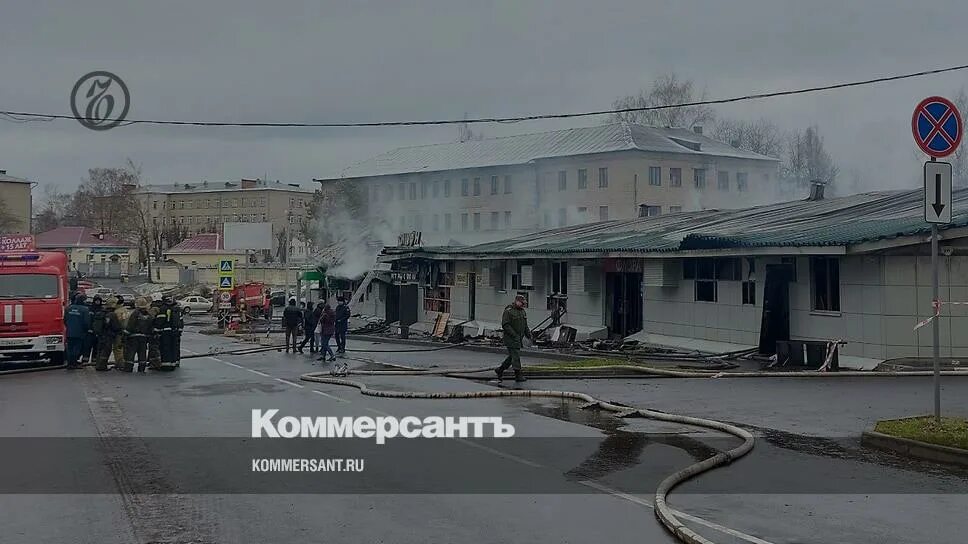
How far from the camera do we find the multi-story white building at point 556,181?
250 feet

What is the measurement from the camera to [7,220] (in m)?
94.7

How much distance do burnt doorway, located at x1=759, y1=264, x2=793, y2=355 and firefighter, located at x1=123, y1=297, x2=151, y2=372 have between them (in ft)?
48.2

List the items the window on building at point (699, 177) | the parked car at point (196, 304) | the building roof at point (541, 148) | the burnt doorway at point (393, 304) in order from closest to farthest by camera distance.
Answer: the burnt doorway at point (393, 304)
the parked car at point (196, 304)
the building roof at point (541, 148)
the window on building at point (699, 177)

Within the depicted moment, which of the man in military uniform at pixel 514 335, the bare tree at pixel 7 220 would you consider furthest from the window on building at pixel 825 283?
the bare tree at pixel 7 220

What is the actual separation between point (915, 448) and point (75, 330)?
19412mm

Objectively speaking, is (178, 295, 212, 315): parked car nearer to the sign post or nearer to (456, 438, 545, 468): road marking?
(456, 438, 545, 468): road marking

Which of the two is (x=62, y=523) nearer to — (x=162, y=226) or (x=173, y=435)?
(x=173, y=435)

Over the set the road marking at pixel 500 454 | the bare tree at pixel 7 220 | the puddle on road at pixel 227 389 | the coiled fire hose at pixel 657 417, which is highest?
the bare tree at pixel 7 220

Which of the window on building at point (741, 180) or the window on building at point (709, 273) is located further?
the window on building at point (741, 180)

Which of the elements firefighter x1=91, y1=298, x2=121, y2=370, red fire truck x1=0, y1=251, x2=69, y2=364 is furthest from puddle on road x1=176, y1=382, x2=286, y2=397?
red fire truck x1=0, y1=251, x2=69, y2=364

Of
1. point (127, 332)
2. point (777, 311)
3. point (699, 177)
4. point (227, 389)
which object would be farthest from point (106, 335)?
point (699, 177)

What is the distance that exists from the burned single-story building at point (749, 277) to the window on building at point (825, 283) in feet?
0.09

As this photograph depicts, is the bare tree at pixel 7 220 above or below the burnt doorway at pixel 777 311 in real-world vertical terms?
above

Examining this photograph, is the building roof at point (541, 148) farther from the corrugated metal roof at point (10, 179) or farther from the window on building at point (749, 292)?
the window on building at point (749, 292)
